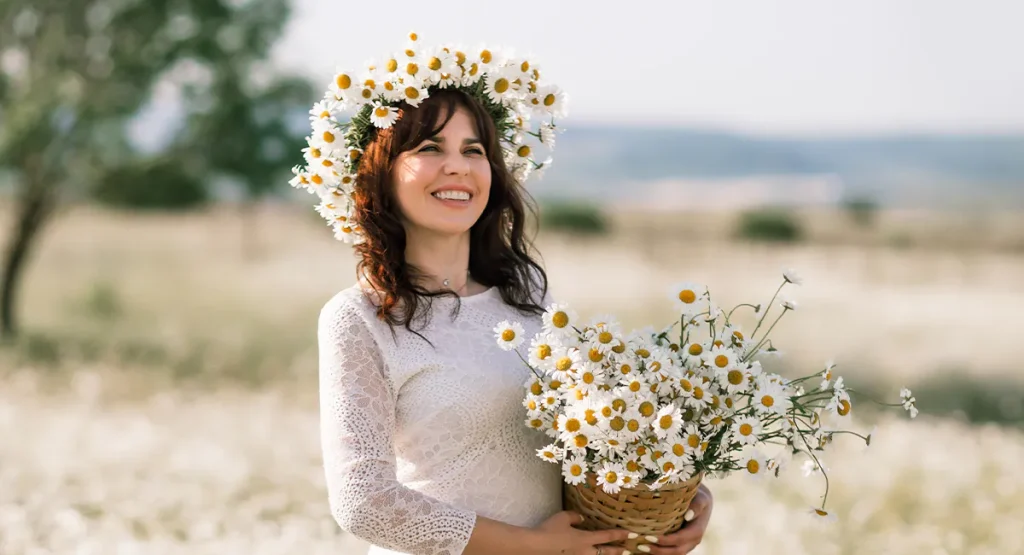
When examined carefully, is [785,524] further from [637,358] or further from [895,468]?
[637,358]

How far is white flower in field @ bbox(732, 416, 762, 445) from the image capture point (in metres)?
2.70

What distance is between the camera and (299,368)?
45.4 feet

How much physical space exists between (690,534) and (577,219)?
85.9 ft

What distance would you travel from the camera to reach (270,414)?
10.2 metres

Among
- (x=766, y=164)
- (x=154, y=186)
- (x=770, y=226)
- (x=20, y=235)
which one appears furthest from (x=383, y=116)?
(x=766, y=164)

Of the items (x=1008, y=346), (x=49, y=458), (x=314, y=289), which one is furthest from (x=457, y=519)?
(x=314, y=289)

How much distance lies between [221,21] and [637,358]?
1389 centimetres

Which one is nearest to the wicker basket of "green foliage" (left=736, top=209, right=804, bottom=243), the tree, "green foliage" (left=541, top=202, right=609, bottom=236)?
the tree

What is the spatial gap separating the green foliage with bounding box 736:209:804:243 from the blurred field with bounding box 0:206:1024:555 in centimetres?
55

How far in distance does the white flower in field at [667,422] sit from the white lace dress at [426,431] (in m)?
0.51

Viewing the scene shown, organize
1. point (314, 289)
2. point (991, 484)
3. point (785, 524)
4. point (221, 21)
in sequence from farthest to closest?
point (314, 289) → point (221, 21) → point (991, 484) → point (785, 524)

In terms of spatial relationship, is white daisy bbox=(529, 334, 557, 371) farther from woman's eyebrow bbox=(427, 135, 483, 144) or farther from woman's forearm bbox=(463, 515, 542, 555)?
woman's eyebrow bbox=(427, 135, 483, 144)

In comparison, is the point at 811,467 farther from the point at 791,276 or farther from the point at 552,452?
the point at 552,452

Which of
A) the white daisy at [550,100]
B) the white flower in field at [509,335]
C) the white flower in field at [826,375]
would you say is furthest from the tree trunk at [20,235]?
the white flower in field at [826,375]
